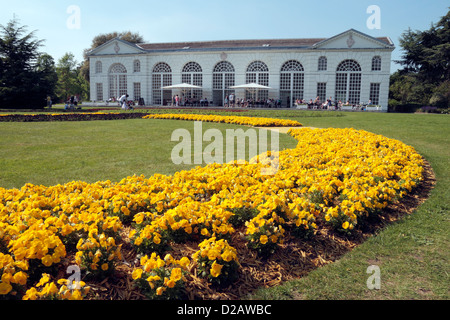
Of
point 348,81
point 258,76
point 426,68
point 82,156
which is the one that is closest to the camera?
point 82,156

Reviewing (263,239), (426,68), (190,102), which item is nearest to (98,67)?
(190,102)

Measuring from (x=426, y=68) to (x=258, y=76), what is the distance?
21.3 metres

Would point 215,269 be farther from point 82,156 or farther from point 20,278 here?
point 82,156

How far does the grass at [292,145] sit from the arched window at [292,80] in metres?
23.2

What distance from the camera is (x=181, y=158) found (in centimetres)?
699

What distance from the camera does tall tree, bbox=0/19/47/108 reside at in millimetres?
27266

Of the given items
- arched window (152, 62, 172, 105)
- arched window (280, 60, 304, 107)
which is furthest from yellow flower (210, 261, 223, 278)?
arched window (152, 62, 172, 105)

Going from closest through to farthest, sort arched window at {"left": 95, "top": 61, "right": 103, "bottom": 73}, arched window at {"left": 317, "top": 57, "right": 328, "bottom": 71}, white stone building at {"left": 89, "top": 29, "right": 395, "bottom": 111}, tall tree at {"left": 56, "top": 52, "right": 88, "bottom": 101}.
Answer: white stone building at {"left": 89, "top": 29, "right": 395, "bottom": 111} → arched window at {"left": 317, "top": 57, "right": 328, "bottom": 71} → arched window at {"left": 95, "top": 61, "right": 103, "bottom": 73} → tall tree at {"left": 56, "top": 52, "right": 88, "bottom": 101}

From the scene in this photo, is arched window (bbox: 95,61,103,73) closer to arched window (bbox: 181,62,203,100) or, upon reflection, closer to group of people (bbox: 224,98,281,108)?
arched window (bbox: 181,62,203,100)

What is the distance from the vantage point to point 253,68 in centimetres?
3497

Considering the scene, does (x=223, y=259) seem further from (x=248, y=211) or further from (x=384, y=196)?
(x=384, y=196)

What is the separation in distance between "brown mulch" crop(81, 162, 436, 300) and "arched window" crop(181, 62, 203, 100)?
3387 cm

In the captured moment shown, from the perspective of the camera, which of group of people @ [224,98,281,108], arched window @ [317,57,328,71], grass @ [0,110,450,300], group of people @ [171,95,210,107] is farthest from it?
group of people @ [171,95,210,107]
